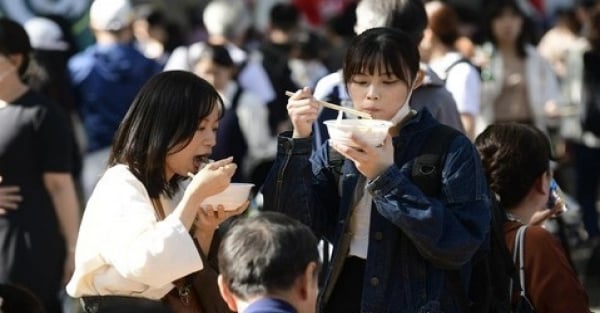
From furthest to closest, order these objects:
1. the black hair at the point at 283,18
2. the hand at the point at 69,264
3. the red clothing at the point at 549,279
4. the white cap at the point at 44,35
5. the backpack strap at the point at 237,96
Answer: the black hair at the point at 283,18 < the white cap at the point at 44,35 < the backpack strap at the point at 237,96 < the hand at the point at 69,264 < the red clothing at the point at 549,279

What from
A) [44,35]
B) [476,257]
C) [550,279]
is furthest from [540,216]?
[44,35]

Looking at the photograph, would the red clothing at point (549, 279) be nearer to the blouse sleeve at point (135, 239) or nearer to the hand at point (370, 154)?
the hand at point (370, 154)

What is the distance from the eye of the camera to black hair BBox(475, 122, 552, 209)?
216 inches

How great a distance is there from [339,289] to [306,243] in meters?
1.10

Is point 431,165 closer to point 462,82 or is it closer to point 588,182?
point 462,82

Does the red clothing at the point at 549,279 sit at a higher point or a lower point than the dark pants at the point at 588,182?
higher

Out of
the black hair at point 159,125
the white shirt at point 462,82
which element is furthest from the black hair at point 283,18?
the black hair at point 159,125

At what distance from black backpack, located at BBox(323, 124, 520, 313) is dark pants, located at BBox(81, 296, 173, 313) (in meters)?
0.97

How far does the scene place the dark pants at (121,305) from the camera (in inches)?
166

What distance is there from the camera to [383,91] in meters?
5.03

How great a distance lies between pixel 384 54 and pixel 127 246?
3.63 ft

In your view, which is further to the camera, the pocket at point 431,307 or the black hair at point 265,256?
the pocket at point 431,307

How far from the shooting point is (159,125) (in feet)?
15.6

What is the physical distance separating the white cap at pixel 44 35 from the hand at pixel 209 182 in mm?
6372
